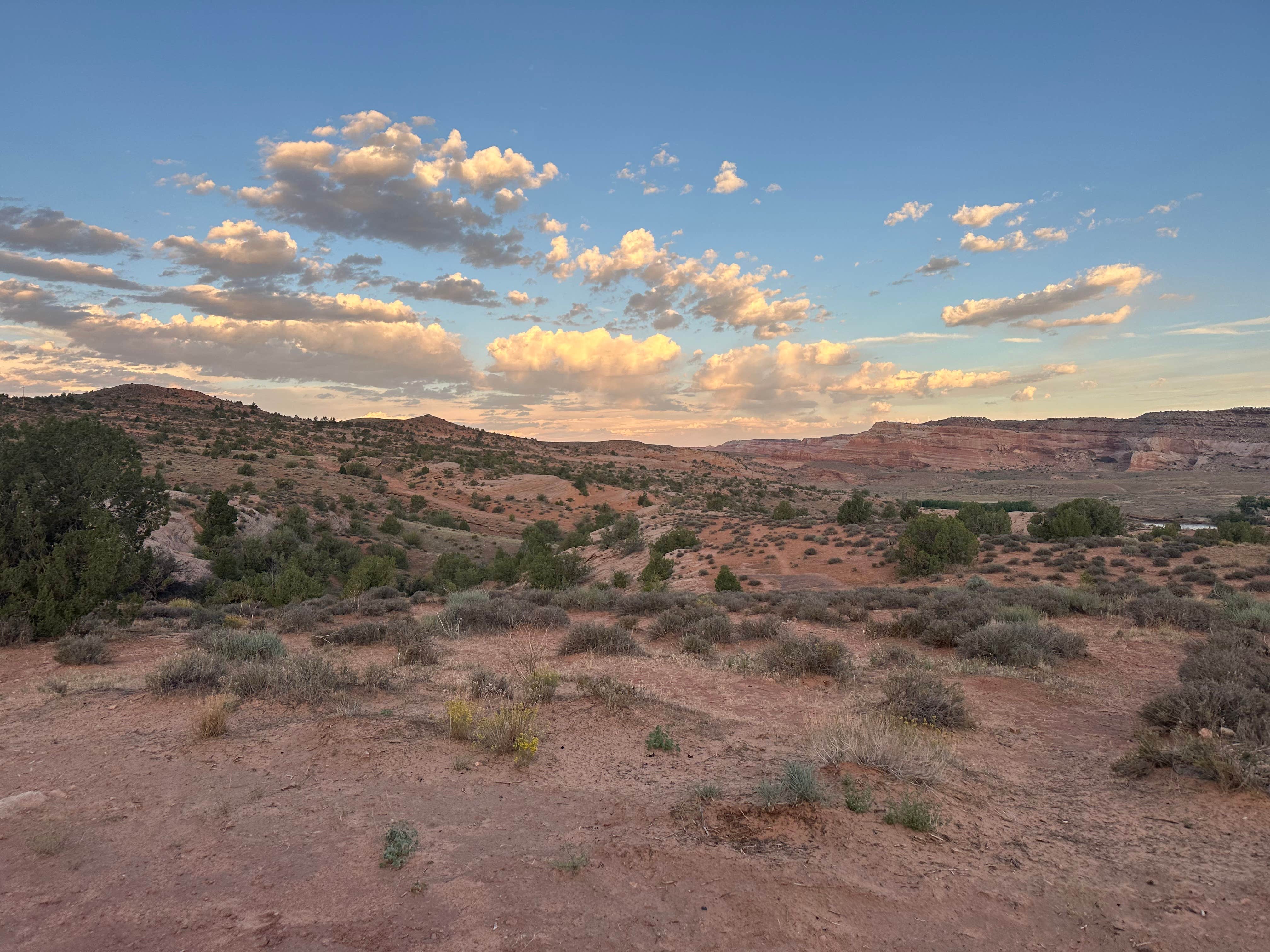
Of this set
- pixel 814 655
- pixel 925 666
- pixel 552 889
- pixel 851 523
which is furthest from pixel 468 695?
pixel 851 523

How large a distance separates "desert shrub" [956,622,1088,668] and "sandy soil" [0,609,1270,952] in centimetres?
228

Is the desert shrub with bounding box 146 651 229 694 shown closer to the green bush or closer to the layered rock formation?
the green bush

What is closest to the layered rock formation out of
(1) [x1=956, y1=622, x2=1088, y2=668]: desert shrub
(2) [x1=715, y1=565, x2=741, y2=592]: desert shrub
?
(2) [x1=715, y1=565, x2=741, y2=592]: desert shrub

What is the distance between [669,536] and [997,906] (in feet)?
100

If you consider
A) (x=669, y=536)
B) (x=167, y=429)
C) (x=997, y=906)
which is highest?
(x=167, y=429)

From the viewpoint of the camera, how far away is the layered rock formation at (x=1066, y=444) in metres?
115

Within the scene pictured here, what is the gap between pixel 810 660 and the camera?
9156 millimetres

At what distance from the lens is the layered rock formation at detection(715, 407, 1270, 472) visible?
11462 cm

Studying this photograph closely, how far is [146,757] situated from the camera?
5.79 metres

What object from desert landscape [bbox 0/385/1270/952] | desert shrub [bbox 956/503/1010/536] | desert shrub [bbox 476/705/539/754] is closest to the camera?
desert landscape [bbox 0/385/1270/952]

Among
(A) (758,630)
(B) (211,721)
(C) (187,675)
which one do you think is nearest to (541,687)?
(B) (211,721)

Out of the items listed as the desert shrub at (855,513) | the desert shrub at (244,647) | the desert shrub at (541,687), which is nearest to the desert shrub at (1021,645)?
the desert shrub at (541,687)

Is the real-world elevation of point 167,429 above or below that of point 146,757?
above

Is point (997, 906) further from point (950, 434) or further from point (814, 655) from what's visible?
point (950, 434)
